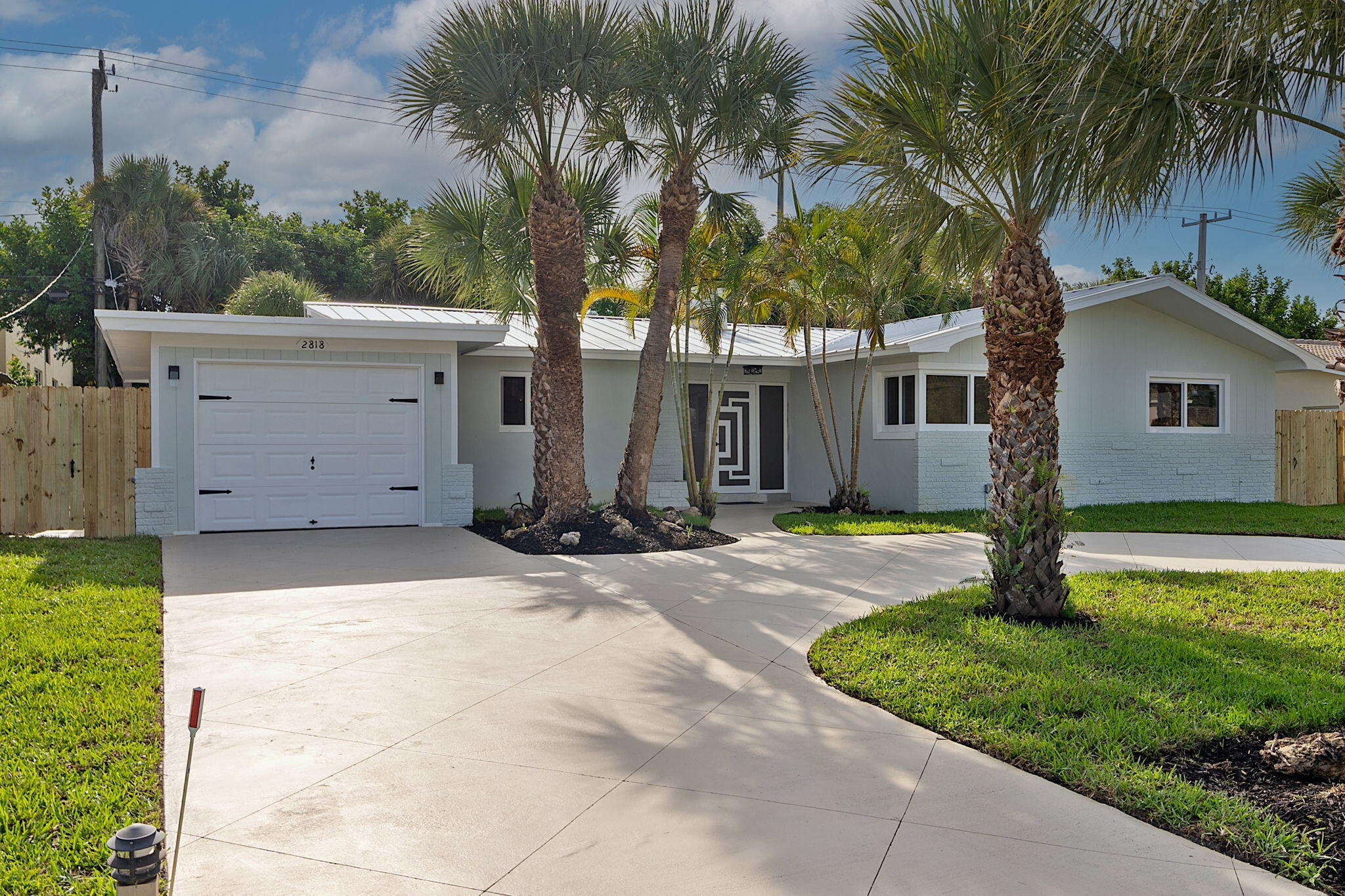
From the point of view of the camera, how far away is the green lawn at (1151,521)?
13.2 meters

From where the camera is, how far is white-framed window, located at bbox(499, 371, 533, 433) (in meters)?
15.7

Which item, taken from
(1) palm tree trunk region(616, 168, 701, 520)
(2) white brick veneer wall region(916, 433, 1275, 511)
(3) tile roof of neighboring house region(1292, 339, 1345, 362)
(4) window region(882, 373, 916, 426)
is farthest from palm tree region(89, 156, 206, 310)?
(3) tile roof of neighboring house region(1292, 339, 1345, 362)

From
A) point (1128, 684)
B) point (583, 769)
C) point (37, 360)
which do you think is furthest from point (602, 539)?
point (37, 360)

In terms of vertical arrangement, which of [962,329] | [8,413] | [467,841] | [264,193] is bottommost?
[467,841]

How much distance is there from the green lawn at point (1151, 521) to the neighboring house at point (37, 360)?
2434 cm

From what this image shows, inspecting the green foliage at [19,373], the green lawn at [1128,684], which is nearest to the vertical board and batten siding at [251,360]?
the green lawn at [1128,684]

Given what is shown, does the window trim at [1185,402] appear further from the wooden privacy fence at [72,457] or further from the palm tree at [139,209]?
the palm tree at [139,209]

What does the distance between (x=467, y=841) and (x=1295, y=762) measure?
359cm

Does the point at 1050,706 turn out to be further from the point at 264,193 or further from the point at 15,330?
the point at 264,193

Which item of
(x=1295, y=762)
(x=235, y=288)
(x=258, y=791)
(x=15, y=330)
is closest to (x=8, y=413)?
(x=258, y=791)

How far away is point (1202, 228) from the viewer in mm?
33969

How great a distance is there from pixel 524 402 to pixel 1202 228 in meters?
28.9

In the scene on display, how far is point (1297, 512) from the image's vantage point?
51.1ft

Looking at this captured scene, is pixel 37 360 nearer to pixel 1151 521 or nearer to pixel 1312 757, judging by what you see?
pixel 1151 521
